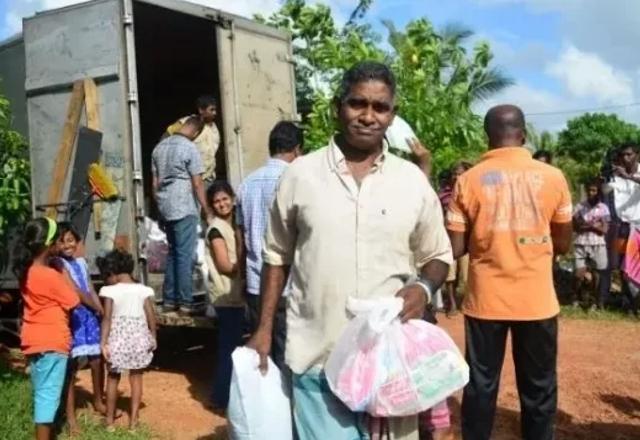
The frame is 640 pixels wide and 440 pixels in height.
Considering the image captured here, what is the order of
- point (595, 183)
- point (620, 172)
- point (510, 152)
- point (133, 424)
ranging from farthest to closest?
point (595, 183)
point (620, 172)
point (133, 424)
point (510, 152)

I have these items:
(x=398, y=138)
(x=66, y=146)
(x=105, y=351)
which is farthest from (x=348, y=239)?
(x=66, y=146)

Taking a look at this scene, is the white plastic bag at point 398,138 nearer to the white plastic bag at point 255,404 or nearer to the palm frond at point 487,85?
the white plastic bag at point 255,404

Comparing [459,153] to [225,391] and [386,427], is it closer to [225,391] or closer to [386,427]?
[225,391]

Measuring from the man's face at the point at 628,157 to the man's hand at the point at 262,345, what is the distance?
18.5 feet

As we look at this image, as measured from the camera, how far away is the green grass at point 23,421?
5.52m

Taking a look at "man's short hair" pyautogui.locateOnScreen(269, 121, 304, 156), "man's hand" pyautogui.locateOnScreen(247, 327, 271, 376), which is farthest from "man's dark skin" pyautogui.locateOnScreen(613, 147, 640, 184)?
"man's hand" pyautogui.locateOnScreen(247, 327, 271, 376)

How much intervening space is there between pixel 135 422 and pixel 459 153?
23.7 ft

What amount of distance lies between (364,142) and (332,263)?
41 cm

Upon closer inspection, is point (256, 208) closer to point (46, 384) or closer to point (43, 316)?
point (43, 316)

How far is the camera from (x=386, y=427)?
2678mm

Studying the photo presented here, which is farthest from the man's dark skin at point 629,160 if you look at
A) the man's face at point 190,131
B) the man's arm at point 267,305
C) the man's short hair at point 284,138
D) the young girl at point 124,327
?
the man's arm at point 267,305

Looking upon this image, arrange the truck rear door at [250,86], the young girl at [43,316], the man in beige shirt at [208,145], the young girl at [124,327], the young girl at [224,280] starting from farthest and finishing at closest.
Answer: the man in beige shirt at [208,145]
the truck rear door at [250,86]
the young girl at [224,280]
the young girl at [124,327]
the young girl at [43,316]

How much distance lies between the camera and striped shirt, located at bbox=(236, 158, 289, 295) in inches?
202

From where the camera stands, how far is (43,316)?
16.8ft
